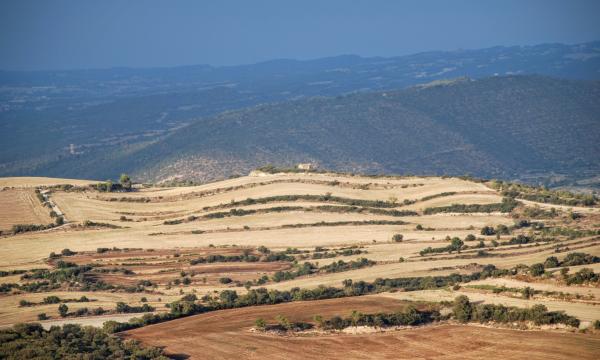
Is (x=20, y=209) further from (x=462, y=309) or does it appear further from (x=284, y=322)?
(x=462, y=309)

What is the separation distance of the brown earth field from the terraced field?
0.44 ft

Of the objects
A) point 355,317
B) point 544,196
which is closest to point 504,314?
point 355,317

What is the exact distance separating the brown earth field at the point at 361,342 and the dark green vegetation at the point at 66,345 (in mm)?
1442

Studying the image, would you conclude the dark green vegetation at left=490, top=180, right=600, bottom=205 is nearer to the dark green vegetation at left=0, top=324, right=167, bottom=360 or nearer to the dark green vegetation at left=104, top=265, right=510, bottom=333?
the dark green vegetation at left=104, top=265, right=510, bottom=333

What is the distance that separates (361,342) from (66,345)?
1397 centimetres

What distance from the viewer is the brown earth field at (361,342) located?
154 ft

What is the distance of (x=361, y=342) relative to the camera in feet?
167

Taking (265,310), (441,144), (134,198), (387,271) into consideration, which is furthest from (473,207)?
(441,144)

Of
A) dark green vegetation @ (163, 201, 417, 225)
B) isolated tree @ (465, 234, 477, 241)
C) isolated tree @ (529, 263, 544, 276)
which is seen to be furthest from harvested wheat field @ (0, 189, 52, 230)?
isolated tree @ (529, 263, 544, 276)

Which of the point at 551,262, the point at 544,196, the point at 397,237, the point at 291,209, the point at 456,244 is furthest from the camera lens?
the point at 544,196

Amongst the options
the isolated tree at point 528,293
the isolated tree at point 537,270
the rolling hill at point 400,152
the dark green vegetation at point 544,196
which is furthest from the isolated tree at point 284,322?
the rolling hill at point 400,152

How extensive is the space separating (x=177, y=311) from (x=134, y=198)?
59.7 meters

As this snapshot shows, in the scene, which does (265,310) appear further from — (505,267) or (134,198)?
(134,198)

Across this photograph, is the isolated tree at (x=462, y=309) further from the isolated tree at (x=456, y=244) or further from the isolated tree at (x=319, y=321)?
the isolated tree at (x=456, y=244)
